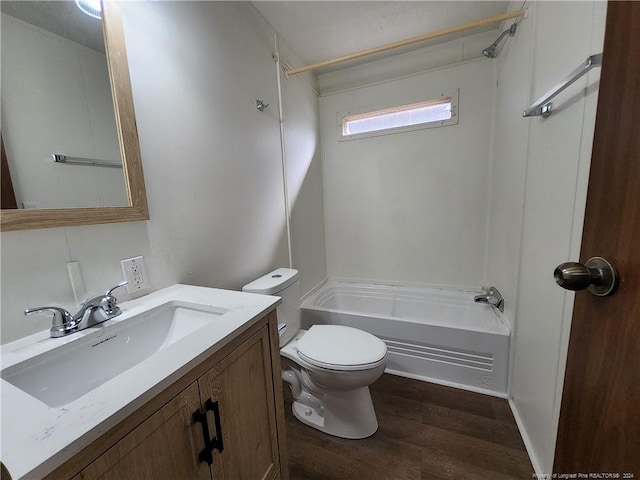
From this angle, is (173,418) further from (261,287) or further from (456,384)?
(456,384)

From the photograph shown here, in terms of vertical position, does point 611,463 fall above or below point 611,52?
below

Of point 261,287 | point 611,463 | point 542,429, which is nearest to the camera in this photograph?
point 611,463

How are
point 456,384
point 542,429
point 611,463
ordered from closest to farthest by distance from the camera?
point 611,463 < point 542,429 < point 456,384

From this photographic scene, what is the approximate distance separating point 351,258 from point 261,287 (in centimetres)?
139

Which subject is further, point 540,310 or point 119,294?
point 540,310

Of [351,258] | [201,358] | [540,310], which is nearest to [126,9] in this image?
[201,358]

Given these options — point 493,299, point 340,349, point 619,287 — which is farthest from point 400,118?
point 619,287

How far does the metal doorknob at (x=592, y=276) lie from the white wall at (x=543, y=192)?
558mm

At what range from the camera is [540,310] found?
114cm

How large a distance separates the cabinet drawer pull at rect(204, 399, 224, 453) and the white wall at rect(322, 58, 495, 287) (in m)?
2.03

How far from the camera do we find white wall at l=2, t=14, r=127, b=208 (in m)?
0.70

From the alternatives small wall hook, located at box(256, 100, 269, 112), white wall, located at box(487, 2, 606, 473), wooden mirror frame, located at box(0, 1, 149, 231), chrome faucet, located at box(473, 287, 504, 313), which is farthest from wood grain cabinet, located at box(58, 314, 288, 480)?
chrome faucet, located at box(473, 287, 504, 313)

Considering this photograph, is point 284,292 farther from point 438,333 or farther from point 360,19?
point 360,19

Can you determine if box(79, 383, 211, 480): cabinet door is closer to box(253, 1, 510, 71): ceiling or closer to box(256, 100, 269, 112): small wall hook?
box(256, 100, 269, 112): small wall hook
